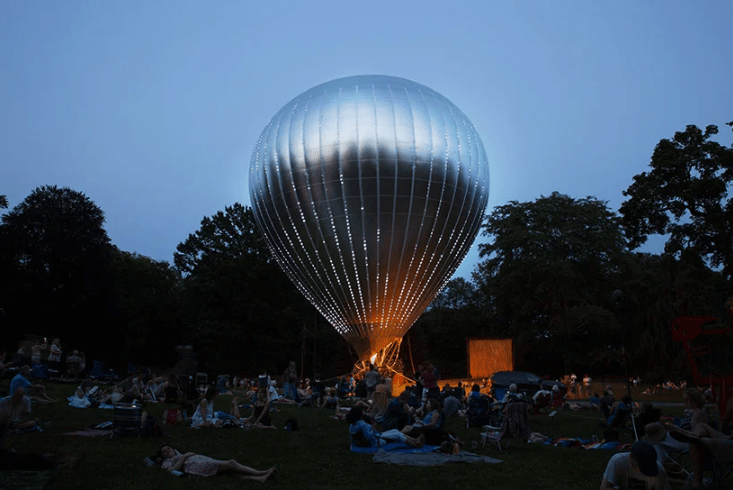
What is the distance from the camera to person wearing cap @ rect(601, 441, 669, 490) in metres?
5.28

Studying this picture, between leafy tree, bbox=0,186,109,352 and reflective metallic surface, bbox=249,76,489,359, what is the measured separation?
19.9 m

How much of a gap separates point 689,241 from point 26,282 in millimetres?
37420

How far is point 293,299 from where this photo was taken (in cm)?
4912

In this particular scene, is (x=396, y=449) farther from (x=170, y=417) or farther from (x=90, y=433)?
(x=170, y=417)

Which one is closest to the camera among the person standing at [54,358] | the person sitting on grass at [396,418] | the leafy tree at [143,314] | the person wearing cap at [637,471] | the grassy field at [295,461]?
the person wearing cap at [637,471]

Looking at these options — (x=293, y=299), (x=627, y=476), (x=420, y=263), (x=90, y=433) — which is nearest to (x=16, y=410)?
(x=90, y=433)

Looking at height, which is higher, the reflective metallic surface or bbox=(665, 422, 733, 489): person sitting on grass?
the reflective metallic surface

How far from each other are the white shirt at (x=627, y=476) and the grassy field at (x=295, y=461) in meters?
2.73

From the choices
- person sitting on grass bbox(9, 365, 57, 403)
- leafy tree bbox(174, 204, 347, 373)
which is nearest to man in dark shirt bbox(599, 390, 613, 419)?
person sitting on grass bbox(9, 365, 57, 403)

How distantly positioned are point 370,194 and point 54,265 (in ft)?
88.6

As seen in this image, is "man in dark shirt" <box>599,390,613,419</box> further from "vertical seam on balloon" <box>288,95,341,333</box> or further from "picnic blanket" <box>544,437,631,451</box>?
"vertical seam on balloon" <box>288,95,341,333</box>

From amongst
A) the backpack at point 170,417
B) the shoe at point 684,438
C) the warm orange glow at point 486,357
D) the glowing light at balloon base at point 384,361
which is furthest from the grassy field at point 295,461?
the warm orange glow at point 486,357

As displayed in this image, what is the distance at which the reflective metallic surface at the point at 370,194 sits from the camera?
2331 cm

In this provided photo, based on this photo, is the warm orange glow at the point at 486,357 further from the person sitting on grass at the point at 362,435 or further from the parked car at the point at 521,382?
the person sitting on grass at the point at 362,435
